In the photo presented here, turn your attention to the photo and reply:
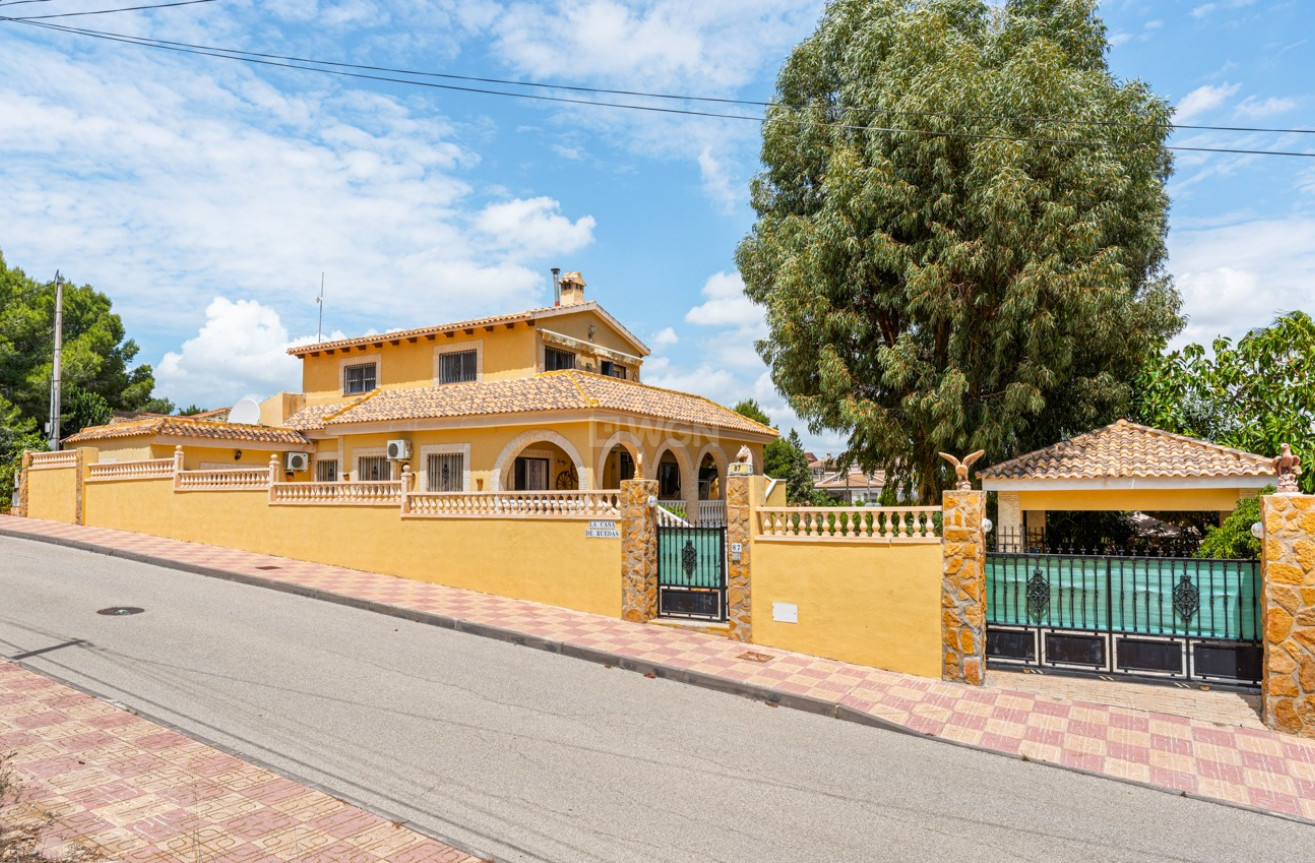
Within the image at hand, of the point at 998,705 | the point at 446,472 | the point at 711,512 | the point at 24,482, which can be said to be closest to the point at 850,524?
the point at 998,705

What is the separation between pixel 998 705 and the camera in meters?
8.70

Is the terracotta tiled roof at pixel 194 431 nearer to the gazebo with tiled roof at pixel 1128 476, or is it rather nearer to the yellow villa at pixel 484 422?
the yellow villa at pixel 484 422

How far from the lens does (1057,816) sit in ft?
19.5

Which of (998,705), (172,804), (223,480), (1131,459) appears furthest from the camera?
(223,480)

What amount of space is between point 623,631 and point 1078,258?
1015cm

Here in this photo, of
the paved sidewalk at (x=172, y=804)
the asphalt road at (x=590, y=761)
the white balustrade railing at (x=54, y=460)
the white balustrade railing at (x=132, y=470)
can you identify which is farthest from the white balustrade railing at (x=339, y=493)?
the white balustrade railing at (x=54, y=460)

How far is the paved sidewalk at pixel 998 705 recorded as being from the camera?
6961mm

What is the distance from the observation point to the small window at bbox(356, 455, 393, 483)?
Result: 21.6m

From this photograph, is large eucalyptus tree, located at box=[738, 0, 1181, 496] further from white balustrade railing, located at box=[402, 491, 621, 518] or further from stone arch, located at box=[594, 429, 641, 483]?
white balustrade railing, located at box=[402, 491, 621, 518]

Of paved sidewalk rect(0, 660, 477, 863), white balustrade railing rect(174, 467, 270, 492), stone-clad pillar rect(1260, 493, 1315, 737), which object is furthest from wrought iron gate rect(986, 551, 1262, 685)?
white balustrade railing rect(174, 467, 270, 492)

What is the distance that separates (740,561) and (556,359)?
13129mm

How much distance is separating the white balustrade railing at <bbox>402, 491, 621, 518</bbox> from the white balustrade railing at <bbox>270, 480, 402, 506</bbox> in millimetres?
561

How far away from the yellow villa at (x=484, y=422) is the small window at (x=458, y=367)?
0.16ft

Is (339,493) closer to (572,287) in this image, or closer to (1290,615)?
(572,287)
